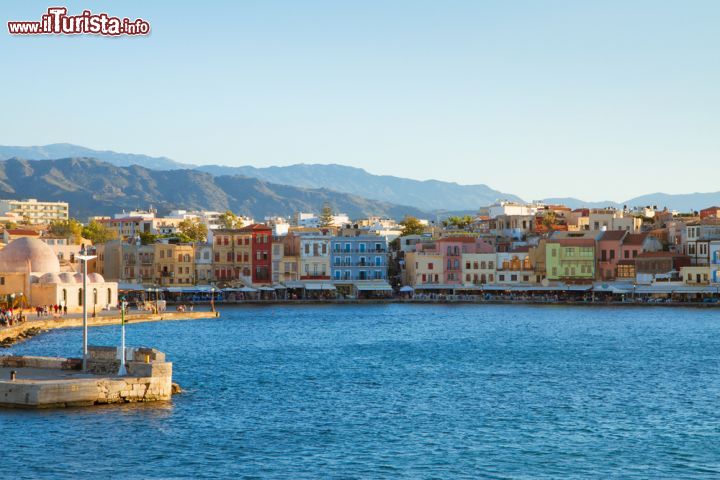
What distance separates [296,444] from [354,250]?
272 ft

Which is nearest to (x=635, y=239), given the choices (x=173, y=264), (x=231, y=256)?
(x=231, y=256)

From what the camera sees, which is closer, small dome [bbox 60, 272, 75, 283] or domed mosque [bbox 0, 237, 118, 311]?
domed mosque [bbox 0, 237, 118, 311]

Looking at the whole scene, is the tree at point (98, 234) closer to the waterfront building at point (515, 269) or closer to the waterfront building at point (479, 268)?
the waterfront building at point (479, 268)

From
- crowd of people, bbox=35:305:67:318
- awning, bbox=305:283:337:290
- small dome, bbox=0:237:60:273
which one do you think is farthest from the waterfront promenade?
awning, bbox=305:283:337:290

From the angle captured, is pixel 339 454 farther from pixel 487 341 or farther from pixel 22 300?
pixel 22 300

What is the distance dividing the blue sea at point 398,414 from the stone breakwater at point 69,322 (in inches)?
68.7

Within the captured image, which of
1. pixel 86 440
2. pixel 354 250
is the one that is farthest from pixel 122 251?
pixel 86 440

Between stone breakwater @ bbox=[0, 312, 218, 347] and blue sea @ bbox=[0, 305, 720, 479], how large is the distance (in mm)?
1744

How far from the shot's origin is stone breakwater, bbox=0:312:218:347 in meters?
68.9

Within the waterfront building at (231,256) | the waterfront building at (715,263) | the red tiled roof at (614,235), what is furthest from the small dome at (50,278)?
the waterfront building at (715,263)

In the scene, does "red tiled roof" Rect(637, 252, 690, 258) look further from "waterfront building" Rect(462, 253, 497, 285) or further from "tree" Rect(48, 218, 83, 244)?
"tree" Rect(48, 218, 83, 244)

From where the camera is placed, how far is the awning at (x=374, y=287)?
381 feet

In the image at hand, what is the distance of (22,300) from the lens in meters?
88.2

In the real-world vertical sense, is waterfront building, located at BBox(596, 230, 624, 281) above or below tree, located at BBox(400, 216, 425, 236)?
below
